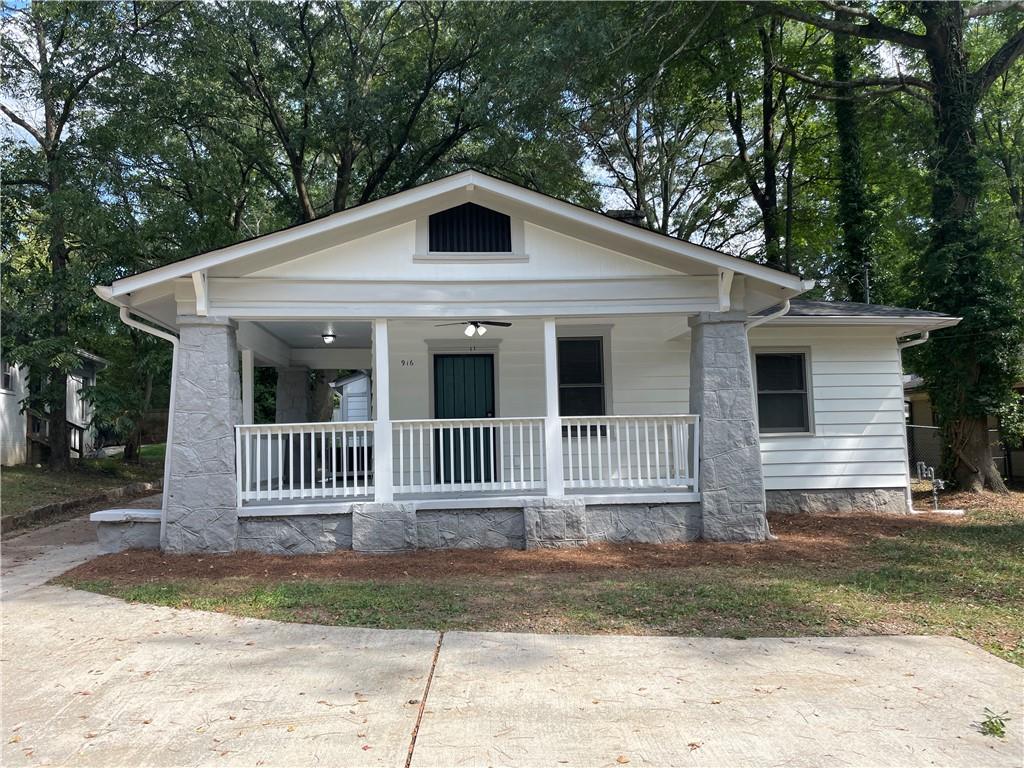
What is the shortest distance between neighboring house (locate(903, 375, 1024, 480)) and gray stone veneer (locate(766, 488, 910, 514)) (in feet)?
10.4

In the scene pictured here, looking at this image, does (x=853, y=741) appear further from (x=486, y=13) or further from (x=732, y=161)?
(x=732, y=161)

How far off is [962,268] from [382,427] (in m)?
10.1

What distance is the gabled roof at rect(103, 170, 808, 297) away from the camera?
773 centimetres

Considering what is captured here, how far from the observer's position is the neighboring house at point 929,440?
580 inches

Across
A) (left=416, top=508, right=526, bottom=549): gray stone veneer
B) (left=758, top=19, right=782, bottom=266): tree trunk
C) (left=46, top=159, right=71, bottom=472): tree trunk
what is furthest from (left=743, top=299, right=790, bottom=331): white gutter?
(left=46, top=159, right=71, bottom=472): tree trunk

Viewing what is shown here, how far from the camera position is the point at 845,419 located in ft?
35.2

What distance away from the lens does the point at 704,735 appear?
3420mm

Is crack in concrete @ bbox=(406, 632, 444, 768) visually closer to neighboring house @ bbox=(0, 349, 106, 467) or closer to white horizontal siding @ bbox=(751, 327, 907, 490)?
white horizontal siding @ bbox=(751, 327, 907, 490)

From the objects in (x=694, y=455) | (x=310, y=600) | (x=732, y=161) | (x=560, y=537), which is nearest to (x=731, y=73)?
(x=732, y=161)

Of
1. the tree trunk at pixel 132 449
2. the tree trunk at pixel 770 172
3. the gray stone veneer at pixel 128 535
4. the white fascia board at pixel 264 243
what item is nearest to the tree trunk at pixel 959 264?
the tree trunk at pixel 770 172

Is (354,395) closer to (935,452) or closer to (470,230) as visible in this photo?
(470,230)

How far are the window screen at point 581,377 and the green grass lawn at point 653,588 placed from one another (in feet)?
9.97

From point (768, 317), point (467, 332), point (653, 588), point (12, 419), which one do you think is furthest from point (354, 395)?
point (653, 588)

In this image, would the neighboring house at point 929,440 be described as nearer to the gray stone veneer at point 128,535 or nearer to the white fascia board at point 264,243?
the white fascia board at point 264,243
